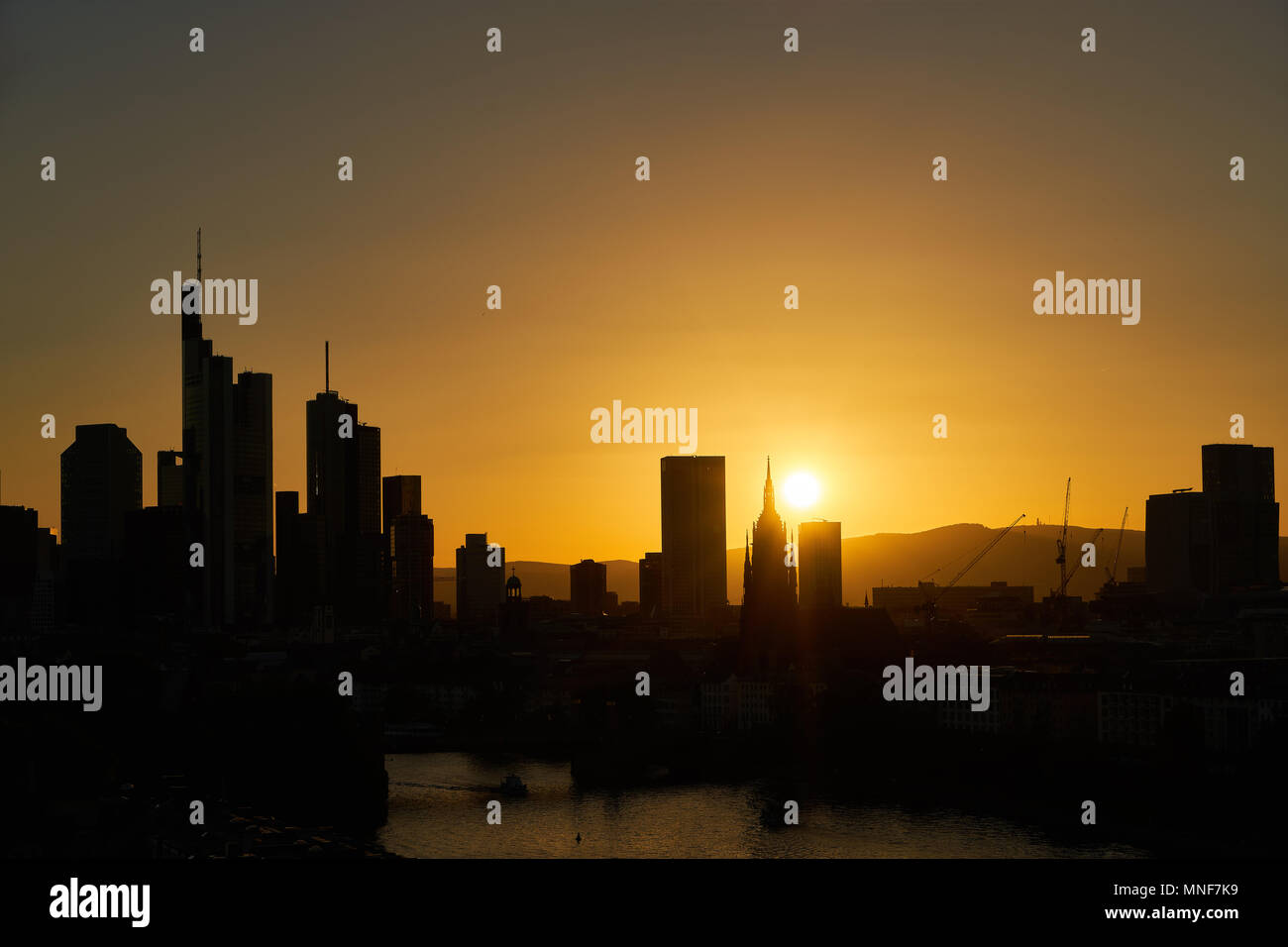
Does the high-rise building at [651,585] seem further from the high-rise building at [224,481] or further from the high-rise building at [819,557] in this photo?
the high-rise building at [224,481]

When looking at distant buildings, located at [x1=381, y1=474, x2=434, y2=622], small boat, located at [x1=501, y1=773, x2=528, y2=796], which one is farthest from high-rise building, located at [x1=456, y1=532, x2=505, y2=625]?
small boat, located at [x1=501, y1=773, x2=528, y2=796]

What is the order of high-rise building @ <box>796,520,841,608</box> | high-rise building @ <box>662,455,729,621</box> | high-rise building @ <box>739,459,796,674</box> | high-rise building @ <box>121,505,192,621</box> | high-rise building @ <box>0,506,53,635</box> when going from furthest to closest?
high-rise building @ <box>796,520,841,608</box> < high-rise building @ <box>662,455,729,621</box> < high-rise building @ <box>121,505,192,621</box> < high-rise building @ <box>0,506,53,635</box> < high-rise building @ <box>739,459,796,674</box>

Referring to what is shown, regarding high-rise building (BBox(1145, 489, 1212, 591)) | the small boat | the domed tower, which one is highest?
high-rise building (BBox(1145, 489, 1212, 591))

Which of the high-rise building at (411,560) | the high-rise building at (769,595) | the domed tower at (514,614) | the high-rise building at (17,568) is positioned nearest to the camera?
the high-rise building at (769,595)

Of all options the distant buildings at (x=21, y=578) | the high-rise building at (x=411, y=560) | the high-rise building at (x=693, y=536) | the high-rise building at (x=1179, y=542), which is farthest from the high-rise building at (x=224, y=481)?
the high-rise building at (x=1179, y=542)

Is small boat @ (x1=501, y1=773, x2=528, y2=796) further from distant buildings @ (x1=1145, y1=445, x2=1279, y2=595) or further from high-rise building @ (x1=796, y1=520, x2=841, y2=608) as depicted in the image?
high-rise building @ (x1=796, y1=520, x2=841, y2=608)

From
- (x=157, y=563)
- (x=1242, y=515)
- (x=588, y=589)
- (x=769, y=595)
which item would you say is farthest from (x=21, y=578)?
(x=1242, y=515)
